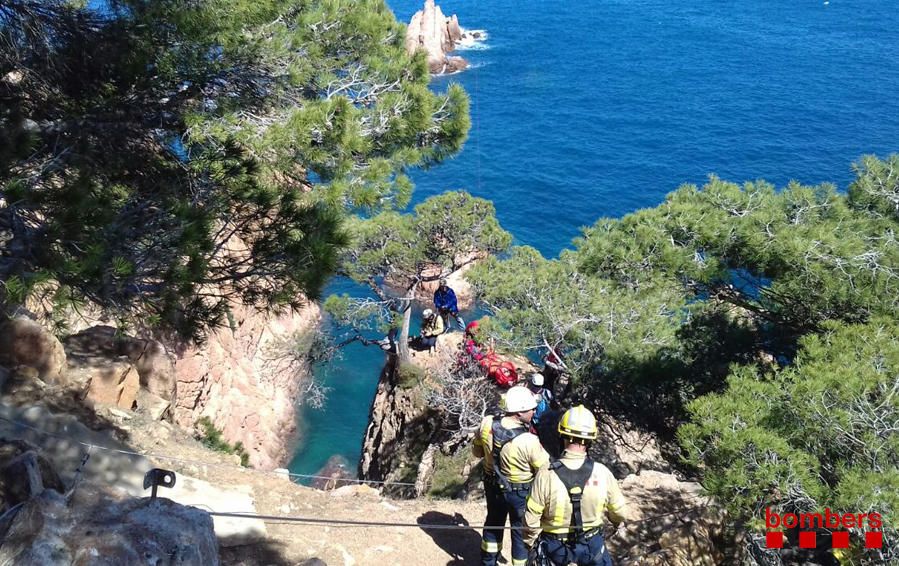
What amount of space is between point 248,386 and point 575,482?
17.0 m

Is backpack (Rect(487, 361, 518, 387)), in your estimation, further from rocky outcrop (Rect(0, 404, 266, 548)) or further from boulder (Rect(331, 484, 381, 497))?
rocky outcrop (Rect(0, 404, 266, 548))

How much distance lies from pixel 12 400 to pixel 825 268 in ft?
26.9

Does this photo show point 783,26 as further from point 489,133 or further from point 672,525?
point 672,525

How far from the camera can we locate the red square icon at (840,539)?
4492mm

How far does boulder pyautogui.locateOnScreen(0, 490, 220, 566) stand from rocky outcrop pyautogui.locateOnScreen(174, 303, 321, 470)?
1082cm

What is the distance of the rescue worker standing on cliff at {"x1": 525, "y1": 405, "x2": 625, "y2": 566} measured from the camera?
4734 mm

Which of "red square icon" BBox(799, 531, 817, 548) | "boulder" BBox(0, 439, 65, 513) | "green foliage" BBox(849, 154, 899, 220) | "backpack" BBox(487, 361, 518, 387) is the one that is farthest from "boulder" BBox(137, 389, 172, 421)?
"green foliage" BBox(849, 154, 899, 220)

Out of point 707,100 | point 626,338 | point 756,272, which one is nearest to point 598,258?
point 626,338

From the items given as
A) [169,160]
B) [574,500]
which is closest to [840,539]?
[574,500]

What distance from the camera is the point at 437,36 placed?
2234 inches

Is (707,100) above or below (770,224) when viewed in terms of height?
above

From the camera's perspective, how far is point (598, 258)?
351 inches

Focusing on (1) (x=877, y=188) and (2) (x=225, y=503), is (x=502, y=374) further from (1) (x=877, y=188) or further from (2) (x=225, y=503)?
(1) (x=877, y=188)

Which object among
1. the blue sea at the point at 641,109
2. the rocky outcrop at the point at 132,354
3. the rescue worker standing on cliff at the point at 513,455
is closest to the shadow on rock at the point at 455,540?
the rescue worker standing on cliff at the point at 513,455
